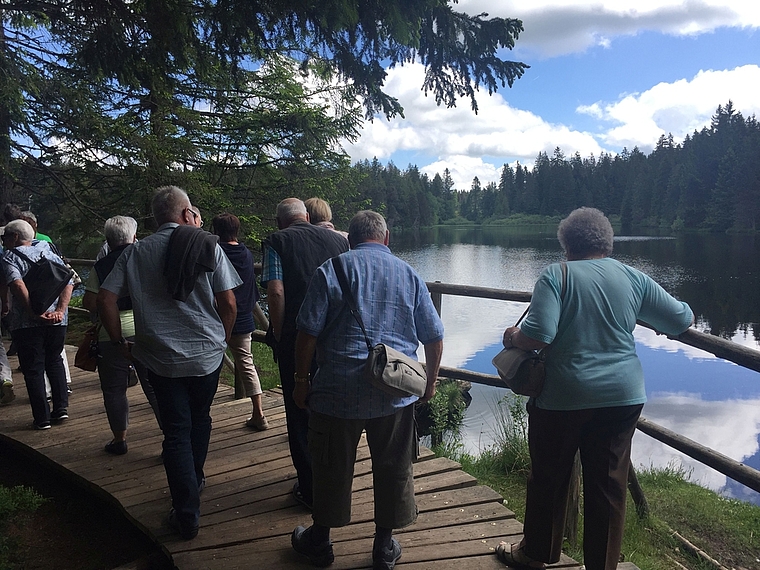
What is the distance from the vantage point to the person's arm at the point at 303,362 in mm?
2303

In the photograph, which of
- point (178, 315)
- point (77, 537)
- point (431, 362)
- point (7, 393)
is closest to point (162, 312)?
point (178, 315)

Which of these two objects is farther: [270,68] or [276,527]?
[270,68]

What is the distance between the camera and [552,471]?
2.38 metres

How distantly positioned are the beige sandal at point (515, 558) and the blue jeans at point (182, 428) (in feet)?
4.99

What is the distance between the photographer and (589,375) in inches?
89.3

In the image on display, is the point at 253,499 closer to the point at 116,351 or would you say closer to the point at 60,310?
the point at 116,351

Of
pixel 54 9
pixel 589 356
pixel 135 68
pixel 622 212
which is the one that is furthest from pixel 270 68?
pixel 622 212

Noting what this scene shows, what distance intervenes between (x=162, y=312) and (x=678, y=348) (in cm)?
2088

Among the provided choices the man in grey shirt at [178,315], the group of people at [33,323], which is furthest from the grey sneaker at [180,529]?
the group of people at [33,323]

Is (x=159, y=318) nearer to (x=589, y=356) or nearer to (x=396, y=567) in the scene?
(x=396, y=567)

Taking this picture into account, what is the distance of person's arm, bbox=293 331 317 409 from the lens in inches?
90.7

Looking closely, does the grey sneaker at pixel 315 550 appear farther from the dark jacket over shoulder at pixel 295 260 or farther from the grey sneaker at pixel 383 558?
the dark jacket over shoulder at pixel 295 260

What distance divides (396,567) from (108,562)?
1.75 m

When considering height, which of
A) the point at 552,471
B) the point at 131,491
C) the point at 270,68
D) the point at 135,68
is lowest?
the point at 131,491
